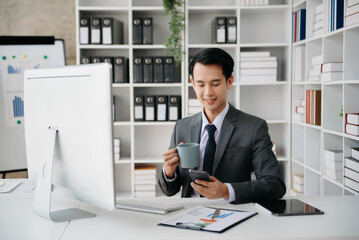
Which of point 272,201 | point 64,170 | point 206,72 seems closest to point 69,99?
point 64,170

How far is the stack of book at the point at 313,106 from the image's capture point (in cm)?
339

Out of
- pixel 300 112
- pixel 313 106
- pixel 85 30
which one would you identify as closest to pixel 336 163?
pixel 313 106

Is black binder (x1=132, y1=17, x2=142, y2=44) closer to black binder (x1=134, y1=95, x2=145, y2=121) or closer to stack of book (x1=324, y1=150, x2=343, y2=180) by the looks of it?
black binder (x1=134, y1=95, x2=145, y2=121)

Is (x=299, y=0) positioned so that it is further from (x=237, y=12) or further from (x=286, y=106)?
(x=286, y=106)

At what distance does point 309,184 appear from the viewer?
3627mm

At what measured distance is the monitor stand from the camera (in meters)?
1.48

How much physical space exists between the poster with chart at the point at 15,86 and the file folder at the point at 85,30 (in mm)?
717

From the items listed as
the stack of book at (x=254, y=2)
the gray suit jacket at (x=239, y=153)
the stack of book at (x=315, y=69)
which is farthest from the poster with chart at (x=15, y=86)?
the stack of book at (x=315, y=69)

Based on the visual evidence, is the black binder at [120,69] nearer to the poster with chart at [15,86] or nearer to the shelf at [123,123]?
the shelf at [123,123]

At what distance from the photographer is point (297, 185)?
385cm

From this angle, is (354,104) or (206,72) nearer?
(206,72)

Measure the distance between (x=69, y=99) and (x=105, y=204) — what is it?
398 millimetres

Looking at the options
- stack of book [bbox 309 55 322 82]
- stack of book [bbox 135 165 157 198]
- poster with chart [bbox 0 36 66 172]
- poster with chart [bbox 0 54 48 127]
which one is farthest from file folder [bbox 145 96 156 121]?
stack of book [bbox 309 55 322 82]

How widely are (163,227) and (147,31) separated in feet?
9.38
